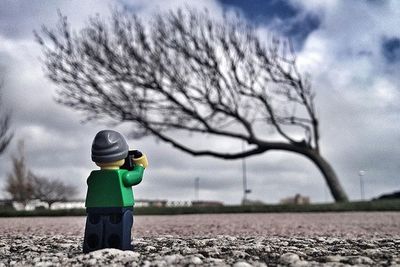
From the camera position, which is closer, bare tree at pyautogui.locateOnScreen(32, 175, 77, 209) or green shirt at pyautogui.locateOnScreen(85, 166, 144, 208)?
green shirt at pyautogui.locateOnScreen(85, 166, 144, 208)

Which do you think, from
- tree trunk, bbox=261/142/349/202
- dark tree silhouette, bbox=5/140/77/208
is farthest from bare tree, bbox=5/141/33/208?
tree trunk, bbox=261/142/349/202

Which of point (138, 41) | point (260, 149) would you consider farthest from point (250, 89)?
point (138, 41)

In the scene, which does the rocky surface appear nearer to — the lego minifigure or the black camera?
the lego minifigure

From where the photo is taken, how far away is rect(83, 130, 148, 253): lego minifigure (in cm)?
415

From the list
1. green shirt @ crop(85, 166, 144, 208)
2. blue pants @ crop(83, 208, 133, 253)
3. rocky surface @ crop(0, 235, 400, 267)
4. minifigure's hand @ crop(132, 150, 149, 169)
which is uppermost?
minifigure's hand @ crop(132, 150, 149, 169)

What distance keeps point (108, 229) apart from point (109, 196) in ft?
0.91

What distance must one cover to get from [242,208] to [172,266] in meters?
12.3

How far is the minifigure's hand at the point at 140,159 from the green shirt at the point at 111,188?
0.15 m

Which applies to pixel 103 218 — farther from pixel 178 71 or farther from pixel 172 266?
pixel 178 71

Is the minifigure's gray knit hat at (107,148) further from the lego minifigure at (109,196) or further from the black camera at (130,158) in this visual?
the black camera at (130,158)

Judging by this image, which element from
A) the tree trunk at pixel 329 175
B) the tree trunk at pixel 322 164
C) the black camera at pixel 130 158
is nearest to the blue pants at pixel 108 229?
the black camera at pixel 130 158

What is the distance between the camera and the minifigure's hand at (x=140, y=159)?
441 cm

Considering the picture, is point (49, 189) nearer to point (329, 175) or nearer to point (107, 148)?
point (329, 175)

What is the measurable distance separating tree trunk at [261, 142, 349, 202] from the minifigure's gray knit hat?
1668 centimetres
